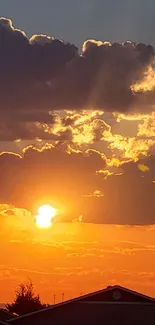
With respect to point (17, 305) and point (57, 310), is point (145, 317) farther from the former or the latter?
point (17, 305)

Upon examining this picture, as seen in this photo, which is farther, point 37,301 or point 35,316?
point 37,301

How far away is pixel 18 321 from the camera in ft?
159

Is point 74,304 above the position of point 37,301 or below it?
below

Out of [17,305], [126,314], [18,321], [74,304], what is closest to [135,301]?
[126,314]

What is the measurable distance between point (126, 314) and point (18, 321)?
755 centimetres

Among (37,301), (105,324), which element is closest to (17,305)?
(37,301)

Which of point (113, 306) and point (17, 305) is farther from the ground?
point (17, 305)

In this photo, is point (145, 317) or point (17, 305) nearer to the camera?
point (145, 317)

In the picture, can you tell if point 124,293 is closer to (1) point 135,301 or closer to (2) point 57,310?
(1) point 135,301

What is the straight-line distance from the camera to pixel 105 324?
5025cm

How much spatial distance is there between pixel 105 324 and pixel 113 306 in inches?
62.0

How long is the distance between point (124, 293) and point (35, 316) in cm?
633

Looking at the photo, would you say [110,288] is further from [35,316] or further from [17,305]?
[17,305]

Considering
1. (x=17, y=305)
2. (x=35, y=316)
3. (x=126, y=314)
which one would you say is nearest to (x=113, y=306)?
(x=126, y=314)
